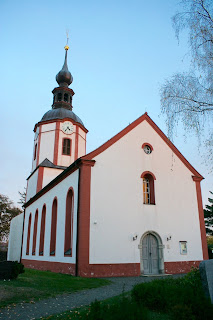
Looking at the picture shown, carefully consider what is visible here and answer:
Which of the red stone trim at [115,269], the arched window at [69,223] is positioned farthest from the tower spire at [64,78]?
the red stone trim at [115,269]

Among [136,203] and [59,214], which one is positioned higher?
[136,203]

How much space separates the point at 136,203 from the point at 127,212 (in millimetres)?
847

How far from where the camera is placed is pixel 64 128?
2852 centimetres

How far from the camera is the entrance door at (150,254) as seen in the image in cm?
1597

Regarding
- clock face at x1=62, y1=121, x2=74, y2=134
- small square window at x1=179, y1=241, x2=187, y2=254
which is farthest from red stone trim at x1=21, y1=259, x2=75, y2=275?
clock face at x1=62, y1=121, x2=74, y2=134

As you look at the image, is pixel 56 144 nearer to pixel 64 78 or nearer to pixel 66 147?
pixel 66 147

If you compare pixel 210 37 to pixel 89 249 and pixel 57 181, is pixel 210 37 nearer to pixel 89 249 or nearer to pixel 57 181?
pixel 89 249

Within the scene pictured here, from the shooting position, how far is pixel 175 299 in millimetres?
5973

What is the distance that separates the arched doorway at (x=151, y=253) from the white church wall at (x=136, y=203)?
33cm

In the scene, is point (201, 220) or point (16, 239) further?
point (16, 239)

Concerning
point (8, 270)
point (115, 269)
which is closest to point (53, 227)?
point (115, 269)

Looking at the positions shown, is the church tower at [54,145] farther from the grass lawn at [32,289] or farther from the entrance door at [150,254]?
the grass lawn at [32,289]

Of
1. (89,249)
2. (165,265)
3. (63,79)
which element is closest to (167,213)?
(165,265)

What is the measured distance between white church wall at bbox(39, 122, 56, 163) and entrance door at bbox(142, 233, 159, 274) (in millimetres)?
14281
